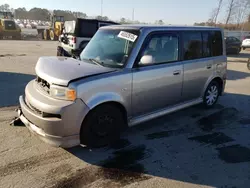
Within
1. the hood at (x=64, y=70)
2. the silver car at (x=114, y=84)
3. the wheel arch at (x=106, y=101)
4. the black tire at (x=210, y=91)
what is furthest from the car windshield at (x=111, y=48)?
the black tire at (x=210, y=91)

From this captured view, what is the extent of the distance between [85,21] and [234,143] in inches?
368

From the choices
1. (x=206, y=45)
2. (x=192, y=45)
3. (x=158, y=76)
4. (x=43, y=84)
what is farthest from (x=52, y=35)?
(x=158, y=76)

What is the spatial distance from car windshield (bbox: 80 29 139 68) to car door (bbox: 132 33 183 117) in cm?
24

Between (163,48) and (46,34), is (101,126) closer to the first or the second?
(163,48)

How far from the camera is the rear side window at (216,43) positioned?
5.28 m

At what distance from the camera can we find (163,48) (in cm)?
412

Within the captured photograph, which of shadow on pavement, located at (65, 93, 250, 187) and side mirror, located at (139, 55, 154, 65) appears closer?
shadow on pavement, located at (65, 93, 250, 187)

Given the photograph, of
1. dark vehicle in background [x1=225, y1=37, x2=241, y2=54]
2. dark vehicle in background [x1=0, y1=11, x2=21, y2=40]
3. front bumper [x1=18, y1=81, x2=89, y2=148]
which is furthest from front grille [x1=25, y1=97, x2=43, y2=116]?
dark vehicle in background [x1=0, y1=11, x2=21, y2=40]

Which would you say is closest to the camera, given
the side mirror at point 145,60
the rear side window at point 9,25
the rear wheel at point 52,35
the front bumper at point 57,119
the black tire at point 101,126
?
the front bumper at point 57,119

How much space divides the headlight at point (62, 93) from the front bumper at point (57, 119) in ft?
0.21

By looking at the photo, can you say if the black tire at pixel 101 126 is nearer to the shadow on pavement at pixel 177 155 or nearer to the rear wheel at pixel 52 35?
the shadow on pavement at pixel 177 155

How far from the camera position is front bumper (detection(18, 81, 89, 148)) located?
9.57 feet

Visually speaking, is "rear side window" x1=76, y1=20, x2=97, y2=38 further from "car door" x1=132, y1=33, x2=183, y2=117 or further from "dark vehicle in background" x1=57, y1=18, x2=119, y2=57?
"car door" x1=132, y1=33, x2=183, y2=117

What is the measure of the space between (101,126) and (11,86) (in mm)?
4308
